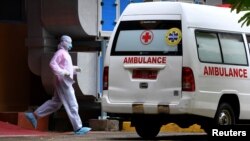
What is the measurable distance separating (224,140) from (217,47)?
6180 mm

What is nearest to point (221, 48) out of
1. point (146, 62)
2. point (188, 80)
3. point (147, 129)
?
point (188, 80)

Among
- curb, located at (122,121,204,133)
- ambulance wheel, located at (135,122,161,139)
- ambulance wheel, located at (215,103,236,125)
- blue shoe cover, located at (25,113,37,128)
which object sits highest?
ambulance wheel, located at (215,103,236,125)

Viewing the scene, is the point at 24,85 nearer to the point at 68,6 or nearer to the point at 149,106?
the point at 68,6

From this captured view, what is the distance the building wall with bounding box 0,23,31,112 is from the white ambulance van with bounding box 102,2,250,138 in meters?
4.23

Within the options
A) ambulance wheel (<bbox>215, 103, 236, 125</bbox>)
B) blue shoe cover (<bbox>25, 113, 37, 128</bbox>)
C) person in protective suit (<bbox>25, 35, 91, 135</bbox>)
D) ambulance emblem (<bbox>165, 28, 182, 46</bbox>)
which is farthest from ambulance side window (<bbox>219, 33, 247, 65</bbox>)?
blue shoe cover (<bbox>25, 113, 37, 128</bbox>)

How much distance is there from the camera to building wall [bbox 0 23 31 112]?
18.6m

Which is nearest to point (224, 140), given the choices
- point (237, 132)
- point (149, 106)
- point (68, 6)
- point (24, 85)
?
point (237, 132)

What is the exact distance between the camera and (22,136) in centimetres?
1576

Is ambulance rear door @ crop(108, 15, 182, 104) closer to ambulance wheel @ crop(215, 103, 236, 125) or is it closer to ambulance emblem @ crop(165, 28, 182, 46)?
ambulance emblem @ crop(165, 28, 182, 46)

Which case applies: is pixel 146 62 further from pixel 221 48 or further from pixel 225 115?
pixel 225 115

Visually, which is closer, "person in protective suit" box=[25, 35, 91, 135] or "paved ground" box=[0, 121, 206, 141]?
"paved ground" box=[0, 121, 206, 141]

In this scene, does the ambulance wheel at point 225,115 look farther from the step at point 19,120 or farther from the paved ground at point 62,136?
the step at point 19,120

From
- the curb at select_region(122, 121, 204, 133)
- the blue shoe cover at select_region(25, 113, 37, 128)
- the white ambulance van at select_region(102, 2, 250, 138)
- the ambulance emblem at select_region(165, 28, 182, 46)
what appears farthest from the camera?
the curb at select_region(122, 121, 204, 133)

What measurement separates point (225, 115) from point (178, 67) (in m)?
1.38
